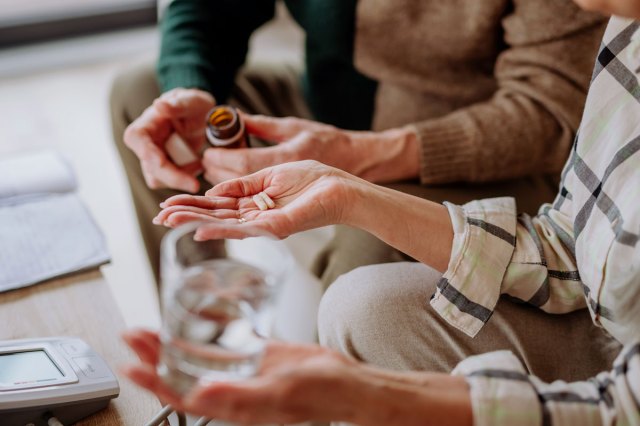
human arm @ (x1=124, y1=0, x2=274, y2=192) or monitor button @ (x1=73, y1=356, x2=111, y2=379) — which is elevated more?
human arm @ (x1=124, y1=0, x2=274, y2=192)

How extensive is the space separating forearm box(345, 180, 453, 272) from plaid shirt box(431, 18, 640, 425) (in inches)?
1.0

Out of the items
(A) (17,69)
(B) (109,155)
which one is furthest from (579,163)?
(A) (17,69)

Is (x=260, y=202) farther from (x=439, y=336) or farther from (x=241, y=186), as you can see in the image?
(x=439, y=336)

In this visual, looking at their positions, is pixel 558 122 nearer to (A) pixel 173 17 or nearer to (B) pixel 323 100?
(B) pixel 323 100

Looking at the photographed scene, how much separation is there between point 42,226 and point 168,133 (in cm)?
26

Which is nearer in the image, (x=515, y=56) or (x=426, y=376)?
(x=426, y=376)

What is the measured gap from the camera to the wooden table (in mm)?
917

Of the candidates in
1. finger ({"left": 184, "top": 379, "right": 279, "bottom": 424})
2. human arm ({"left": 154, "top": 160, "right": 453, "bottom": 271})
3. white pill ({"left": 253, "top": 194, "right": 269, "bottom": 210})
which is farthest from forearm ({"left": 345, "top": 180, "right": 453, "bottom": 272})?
finger ({"left": 184, "top": 379, "right": 279, "bottom": 424})

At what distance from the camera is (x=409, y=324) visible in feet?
3.07

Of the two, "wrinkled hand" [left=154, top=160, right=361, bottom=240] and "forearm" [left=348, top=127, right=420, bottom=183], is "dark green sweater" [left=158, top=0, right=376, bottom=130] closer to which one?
"forearm" [left=348, top=127, right=420, bottom=183]

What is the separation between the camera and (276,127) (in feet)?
3.99

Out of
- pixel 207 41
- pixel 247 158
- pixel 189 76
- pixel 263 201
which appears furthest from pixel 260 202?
pixel 207 41

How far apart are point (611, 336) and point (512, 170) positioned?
400 mm

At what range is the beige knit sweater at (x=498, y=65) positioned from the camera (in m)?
1.20
